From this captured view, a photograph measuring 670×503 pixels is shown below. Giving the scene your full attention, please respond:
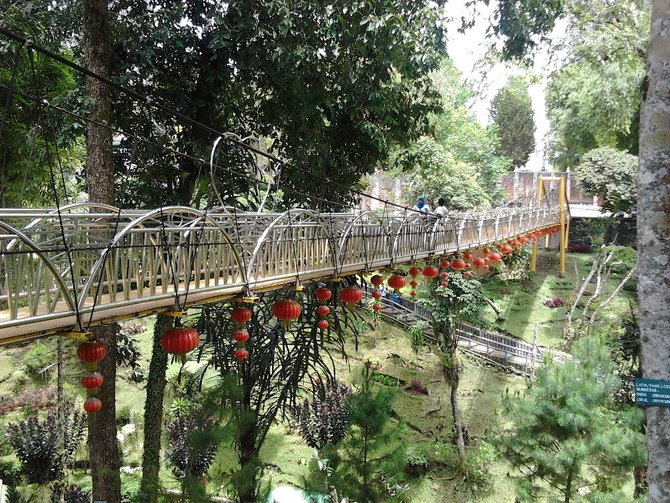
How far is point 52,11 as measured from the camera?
3.95 metres

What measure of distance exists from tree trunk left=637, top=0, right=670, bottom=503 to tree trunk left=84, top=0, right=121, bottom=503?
3.36m

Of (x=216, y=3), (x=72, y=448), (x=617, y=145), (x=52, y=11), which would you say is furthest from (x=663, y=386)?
(x=617, y=145)

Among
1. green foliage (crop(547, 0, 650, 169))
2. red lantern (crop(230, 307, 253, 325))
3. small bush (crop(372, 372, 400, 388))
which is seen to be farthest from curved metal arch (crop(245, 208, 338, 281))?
small bush (crop(372, 372, 400, 388))

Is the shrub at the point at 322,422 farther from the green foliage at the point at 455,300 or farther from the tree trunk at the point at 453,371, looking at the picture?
the green foliage at the point at 455,300

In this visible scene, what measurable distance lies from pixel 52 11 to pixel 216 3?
1357mm

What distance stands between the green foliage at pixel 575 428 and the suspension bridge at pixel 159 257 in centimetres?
158

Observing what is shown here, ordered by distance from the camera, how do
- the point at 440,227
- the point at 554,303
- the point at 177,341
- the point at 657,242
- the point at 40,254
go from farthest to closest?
the point at 554,303 → the point at 440,227 → the point at 657,242 → the point at 177,341 → the point at 40,254

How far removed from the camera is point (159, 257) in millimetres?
2121

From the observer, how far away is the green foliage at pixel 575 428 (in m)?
3.41

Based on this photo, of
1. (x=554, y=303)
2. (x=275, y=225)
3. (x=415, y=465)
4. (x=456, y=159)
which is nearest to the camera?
(x=275, y=225)

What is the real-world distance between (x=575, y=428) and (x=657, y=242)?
1955 millimetres

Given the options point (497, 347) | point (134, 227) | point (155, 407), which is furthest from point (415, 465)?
point (134, 227)

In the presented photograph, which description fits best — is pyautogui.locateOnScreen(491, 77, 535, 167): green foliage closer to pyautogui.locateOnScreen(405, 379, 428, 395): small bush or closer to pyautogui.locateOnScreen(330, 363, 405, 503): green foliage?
pyautogui.locateOnScreen(405, 379, 428, 395): small bush

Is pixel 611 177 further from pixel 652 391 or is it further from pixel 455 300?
pixel 652 391
